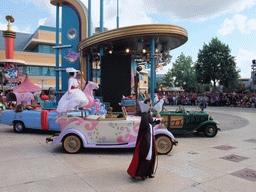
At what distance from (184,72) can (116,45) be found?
43371mm

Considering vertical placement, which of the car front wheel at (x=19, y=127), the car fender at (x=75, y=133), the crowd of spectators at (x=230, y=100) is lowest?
the car front wheel at (x=19, y=127)

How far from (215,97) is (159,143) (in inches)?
924

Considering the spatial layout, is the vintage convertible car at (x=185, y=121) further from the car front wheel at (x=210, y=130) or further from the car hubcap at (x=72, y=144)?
the car hubcap at (x=72, y=144)

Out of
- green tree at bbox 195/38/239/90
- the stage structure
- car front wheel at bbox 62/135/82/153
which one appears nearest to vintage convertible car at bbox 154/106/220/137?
car front wheel at bbox 62/135/82/153

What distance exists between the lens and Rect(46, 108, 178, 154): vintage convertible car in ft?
19.6

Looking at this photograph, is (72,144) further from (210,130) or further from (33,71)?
(33,71)

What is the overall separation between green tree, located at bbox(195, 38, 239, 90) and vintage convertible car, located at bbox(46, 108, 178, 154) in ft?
105

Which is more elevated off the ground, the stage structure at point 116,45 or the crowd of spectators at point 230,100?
the stage structure at point 116,45

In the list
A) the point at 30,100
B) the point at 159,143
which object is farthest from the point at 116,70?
the point at 159,143

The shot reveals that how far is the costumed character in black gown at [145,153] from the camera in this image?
13.5 feet

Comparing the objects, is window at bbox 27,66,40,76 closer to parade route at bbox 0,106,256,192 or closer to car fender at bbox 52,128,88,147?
parade route at bbox 0,106,256,192

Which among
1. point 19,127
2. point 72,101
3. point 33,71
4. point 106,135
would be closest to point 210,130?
point 106,135

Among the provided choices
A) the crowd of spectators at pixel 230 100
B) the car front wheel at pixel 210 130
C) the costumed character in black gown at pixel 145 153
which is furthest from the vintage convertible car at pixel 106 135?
the crowd of spectators at pixel 230 100

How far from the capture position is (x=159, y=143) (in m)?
5.97
